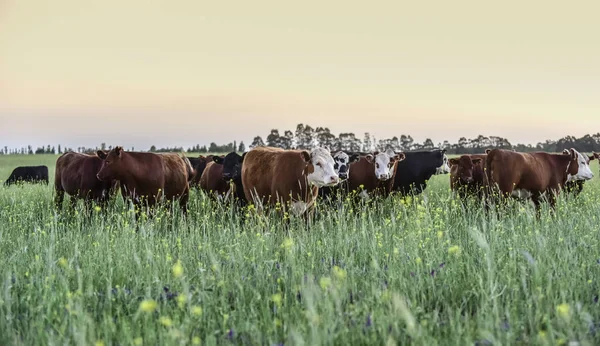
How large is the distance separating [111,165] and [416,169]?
9.67 metres

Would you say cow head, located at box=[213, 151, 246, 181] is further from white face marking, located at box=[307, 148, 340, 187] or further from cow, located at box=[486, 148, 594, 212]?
cow, located at box=[486, 148, 594, 212]

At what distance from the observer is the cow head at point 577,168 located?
13.7 meters

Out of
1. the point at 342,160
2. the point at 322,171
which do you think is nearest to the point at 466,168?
the point at 342,160

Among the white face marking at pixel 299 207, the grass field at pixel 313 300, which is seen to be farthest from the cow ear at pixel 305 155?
the grass field at pixel 313 300

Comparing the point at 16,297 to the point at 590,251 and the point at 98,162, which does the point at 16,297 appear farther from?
the point at 98,162

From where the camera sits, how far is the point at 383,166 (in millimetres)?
14391

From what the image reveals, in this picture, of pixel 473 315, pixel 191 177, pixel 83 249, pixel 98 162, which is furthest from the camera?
pixel 191 177

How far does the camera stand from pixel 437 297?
15.0ft

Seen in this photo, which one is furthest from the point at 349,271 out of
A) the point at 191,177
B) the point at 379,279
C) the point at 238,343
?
the point at 191,177

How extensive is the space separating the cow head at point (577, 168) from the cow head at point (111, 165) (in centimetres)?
1111

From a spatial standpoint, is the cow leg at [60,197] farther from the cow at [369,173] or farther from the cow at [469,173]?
the cow at [469,173]

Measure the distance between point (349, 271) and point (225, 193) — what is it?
32.3 feet

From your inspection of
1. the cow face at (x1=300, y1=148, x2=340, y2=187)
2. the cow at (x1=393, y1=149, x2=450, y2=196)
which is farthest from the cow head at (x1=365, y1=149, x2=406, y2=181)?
the cow face at (x1=300, y1=148, x2=340, y2=187)

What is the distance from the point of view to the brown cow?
12109mm
